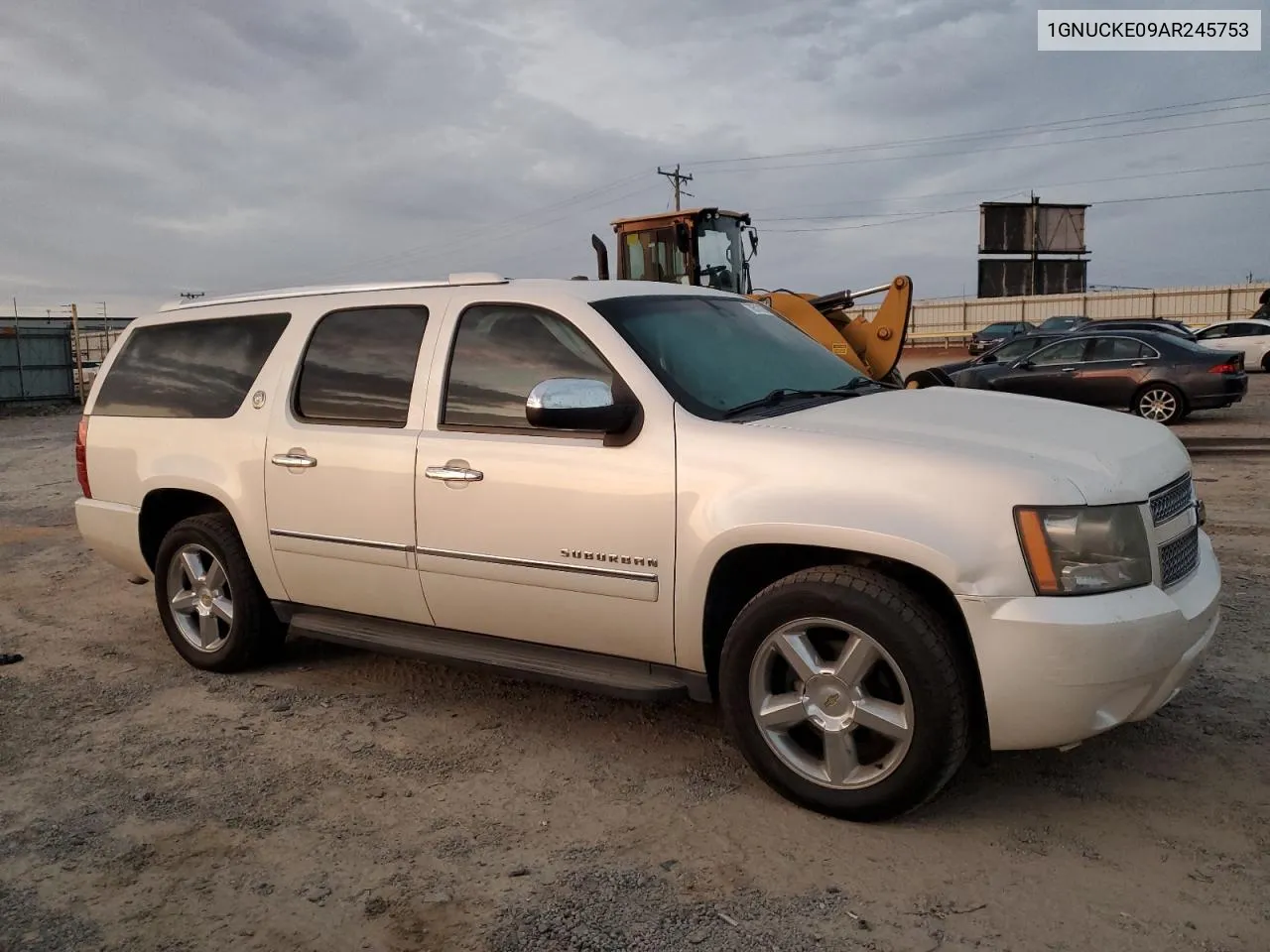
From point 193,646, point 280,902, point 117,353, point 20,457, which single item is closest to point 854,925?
point 280,902

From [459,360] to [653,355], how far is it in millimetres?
870

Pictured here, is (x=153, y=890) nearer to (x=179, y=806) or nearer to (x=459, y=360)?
(x=179, y=806)

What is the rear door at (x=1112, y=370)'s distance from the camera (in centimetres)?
1506

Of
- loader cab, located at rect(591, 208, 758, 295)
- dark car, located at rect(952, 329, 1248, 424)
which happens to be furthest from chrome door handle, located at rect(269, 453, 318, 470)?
dark car, located at rect(952, 329, 1248, 424)

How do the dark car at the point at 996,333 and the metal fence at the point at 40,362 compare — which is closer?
the metal fence at the point at 40,362

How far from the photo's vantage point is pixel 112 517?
220 inches

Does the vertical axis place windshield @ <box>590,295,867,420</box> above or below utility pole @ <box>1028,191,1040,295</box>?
below

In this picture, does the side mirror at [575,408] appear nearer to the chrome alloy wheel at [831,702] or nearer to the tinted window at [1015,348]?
the chrome alloy wheel at [831,702]

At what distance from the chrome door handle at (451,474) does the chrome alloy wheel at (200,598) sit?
1.59 meters

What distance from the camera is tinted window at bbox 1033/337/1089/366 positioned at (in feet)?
51.4

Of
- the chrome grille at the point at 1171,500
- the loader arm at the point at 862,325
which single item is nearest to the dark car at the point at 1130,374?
the loader arm at the point at 862,325

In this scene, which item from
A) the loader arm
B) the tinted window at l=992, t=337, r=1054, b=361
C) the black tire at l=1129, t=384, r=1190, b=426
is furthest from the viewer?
the tinted window at l=992, t=337, r=1054, b=361

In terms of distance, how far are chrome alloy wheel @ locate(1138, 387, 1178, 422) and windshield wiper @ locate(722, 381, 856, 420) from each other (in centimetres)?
1227

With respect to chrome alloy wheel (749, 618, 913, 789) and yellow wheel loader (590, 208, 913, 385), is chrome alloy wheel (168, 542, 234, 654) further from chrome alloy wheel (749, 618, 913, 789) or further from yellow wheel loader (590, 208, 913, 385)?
yellow wheel loader (590, 208, 913, 385)
